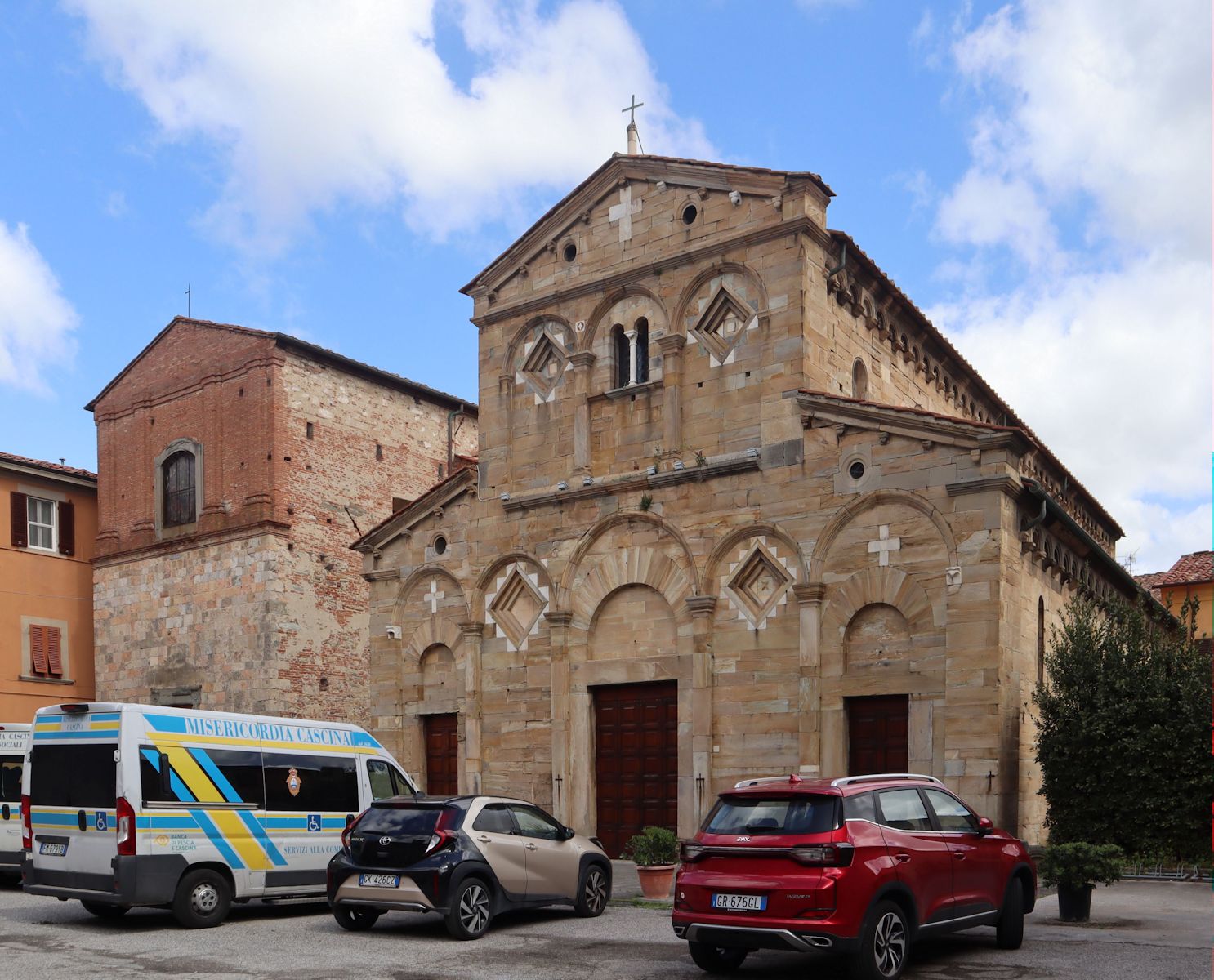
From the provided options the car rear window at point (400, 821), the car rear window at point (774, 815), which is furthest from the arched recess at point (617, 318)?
the car rear window at point (774, 815)

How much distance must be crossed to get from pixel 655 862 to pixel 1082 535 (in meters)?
9.76

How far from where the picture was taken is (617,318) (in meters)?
23.5

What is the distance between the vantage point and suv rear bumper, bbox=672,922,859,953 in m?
9.66

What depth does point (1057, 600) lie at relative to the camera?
21.2m

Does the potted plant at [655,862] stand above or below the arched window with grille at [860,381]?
below

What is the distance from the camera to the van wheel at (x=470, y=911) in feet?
41.5

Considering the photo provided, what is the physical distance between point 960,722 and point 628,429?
7.89 meters

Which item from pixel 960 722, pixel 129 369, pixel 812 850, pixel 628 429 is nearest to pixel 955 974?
pixel 812 850

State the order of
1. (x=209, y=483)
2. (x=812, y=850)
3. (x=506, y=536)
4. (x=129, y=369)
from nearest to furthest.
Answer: (x=812, y=850) < (x=506, y=536) < (x=209, y=483) < (x=129, y=369)

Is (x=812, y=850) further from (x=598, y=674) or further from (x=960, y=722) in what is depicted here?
(x=598, y=674)

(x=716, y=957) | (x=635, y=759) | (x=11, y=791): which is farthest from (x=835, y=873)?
(x=11, y=791)

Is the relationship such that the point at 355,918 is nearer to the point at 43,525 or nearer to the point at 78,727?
the point at 78,727

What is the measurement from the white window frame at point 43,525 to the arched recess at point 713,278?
20.4 metres

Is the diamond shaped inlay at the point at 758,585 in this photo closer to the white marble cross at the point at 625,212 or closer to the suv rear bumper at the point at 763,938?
the white marble cross at the point at 625,212
